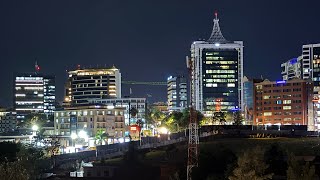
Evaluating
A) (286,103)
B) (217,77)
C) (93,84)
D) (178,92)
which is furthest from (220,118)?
(178,92)

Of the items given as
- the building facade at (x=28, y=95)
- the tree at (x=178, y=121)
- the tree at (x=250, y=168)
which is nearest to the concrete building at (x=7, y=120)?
the building facade at (x=28, y=95)

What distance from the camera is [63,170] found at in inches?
2085

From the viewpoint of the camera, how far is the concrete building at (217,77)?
151000 millimetres

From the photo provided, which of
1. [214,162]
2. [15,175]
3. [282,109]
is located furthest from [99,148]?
[282,109]

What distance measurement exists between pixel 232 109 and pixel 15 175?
128 m

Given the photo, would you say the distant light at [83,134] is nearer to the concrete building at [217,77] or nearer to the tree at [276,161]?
the tree at [276,161]

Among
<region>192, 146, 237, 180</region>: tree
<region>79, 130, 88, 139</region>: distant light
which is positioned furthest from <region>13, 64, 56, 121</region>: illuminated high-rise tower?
<region>192, 146, 237, 180</region>: tree

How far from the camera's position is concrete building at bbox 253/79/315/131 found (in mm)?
111312

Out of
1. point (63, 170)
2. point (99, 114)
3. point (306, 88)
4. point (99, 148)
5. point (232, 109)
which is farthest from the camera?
point (232, 109)

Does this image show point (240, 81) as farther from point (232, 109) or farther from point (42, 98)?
point (42, 98)

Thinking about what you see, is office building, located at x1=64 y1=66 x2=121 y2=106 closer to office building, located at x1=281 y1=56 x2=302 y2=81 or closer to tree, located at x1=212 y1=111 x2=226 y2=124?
office building, located at x1=281 y1=56 x2=302 y2=81

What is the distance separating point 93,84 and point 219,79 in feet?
130

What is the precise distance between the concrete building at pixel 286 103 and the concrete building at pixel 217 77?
32287 mm

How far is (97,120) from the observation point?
3927 inches
